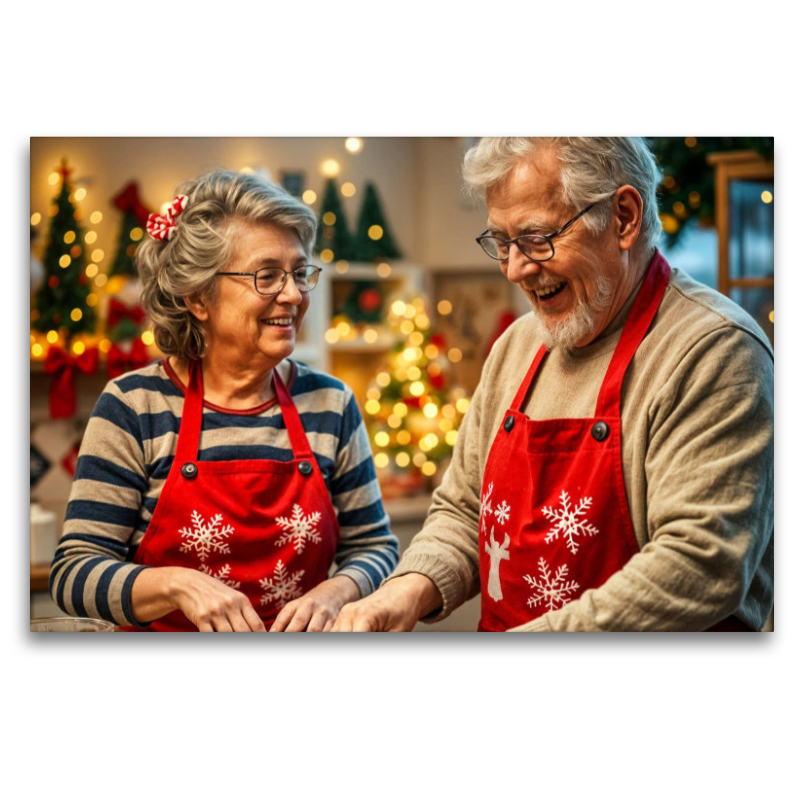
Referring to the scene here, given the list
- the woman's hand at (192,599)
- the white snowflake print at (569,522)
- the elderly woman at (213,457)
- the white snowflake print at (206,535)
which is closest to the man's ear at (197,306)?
the elderly woman at (213,457)

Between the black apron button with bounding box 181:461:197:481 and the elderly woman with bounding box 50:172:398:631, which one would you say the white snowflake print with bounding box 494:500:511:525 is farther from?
the black apron button with bounding box 181:461:197:481

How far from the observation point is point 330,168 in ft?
7.05

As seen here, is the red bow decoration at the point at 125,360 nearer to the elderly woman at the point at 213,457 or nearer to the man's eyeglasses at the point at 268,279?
the elderly woman at the point at 213,457

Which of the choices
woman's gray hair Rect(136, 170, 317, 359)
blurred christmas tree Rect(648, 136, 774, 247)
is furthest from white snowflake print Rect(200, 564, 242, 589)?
blurred christmas tree Rect(648, 136, 774, 247)

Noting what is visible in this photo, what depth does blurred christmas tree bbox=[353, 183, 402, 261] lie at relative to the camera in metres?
2.66

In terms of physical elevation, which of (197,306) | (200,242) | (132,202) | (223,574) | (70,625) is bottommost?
(70,625)

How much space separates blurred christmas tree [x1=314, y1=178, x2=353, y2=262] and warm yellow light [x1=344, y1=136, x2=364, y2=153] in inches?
22.8

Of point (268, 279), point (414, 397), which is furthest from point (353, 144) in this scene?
point (414, 397)

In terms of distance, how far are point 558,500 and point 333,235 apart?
172cm

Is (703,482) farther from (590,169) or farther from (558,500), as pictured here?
(590,169)

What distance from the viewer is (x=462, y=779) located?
1.87 metres

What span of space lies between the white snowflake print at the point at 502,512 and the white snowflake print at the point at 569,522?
7 cm
